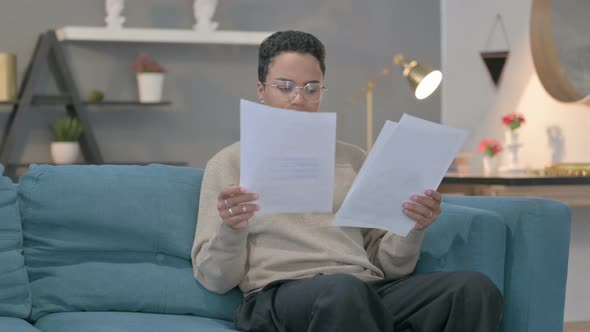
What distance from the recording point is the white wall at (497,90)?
186 inches

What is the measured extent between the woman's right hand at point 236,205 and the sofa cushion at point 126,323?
0.28 m

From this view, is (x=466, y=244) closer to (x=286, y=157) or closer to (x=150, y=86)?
(x=286, y=157)

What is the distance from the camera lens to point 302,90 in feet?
7.07

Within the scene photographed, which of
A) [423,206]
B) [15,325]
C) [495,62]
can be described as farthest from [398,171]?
[495,62]

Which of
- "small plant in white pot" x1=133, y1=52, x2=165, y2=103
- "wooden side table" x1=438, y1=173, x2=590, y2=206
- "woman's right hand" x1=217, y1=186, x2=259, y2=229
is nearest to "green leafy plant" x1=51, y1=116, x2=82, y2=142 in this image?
"small plant in white pot" x1=133, y1=52, x2=165, y2=103

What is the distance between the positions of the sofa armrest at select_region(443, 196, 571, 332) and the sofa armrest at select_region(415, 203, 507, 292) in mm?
38

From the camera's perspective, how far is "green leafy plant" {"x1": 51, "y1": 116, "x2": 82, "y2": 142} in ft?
15.9

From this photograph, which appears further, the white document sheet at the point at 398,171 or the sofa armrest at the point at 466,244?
the sofa armrest at the point at 466,244

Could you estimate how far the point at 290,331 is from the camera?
1937 mm

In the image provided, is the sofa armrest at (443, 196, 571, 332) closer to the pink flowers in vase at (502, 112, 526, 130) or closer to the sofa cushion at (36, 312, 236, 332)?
the sofa cushion at (36, 312, 236, 332)

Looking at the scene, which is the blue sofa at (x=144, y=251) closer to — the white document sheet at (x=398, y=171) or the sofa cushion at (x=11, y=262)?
the sofa cushion at (x=11, y=262)

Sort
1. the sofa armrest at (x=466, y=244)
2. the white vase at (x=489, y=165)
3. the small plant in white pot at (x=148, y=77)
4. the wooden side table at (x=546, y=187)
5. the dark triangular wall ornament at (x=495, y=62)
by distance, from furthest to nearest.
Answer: the dark triangular wall ornament at (x=495, y=62) → the small plant in white pot at (x=148, y=77) → the white vase at (x=489, y=165) → the wooden side table at (x=546, y=187) → the sofa armrest at (x=466, y=244)

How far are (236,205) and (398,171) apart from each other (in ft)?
1.11

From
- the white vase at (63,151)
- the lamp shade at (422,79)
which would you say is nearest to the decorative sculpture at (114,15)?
the white vase at (63,151)
